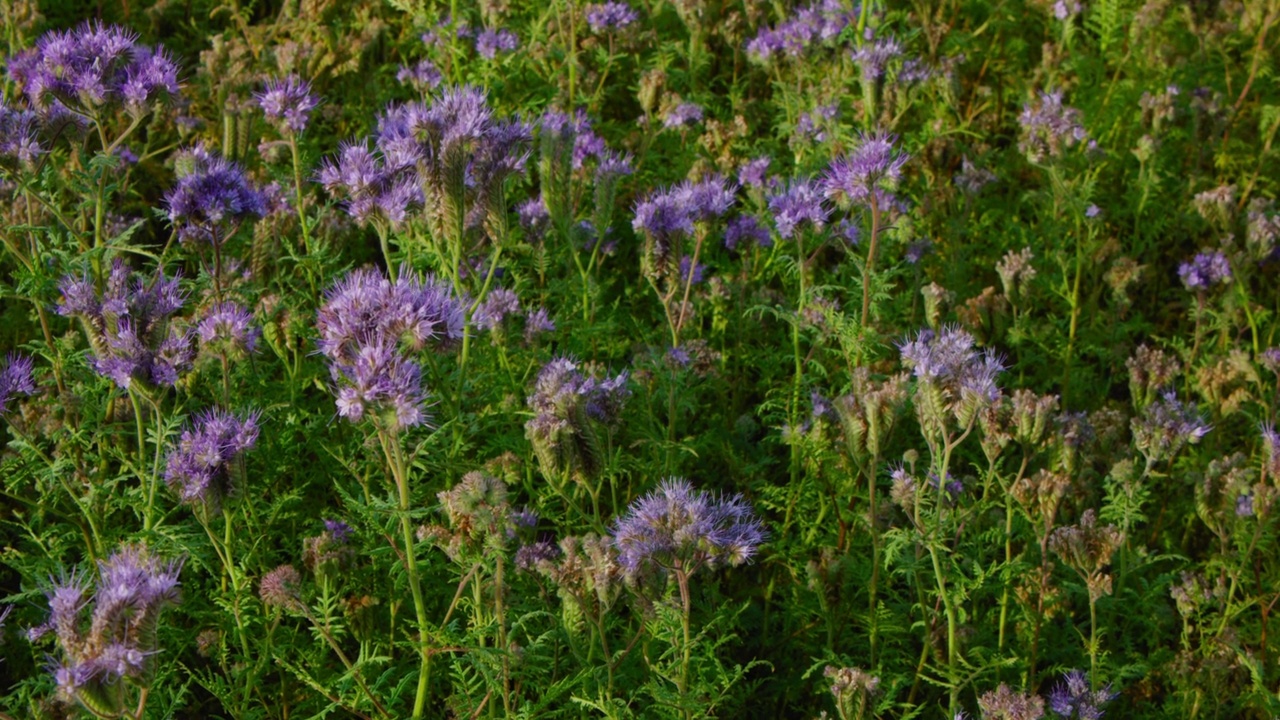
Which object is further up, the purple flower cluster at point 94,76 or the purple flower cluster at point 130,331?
the purple flower cluster at point 94,76

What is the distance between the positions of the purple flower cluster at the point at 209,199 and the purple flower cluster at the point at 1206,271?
11.9 feet

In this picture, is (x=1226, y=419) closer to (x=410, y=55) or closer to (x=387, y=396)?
(x=387, y=396)

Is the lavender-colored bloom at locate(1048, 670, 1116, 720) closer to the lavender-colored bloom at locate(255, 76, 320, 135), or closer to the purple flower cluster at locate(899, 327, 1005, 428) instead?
the purple flower cluster at locate(899, 327, 1005, 428)

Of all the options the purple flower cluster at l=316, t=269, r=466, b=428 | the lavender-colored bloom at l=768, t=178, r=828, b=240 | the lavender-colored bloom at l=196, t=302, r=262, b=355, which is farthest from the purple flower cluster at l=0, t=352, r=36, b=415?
the lavender-colored bloom at l=768, t=178, r=828, b=240

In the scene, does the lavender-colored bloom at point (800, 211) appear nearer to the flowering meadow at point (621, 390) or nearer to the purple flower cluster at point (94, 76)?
the flowering meadow at point (621, 390)

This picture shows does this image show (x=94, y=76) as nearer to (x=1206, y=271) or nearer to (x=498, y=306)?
(x=498, y=306)

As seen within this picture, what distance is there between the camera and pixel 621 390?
11.5ft

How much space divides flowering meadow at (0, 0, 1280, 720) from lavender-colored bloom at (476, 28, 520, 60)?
29mm

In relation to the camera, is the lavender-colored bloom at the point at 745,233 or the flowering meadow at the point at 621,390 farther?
the lavender-colored bloom at the point at 745,233

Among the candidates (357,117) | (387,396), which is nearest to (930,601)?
(387,396)

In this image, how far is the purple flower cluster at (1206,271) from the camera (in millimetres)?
5039

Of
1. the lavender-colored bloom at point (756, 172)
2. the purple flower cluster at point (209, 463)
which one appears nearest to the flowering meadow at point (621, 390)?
the purple flower cluster at point (209, 463)

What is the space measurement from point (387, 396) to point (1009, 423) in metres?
1.87

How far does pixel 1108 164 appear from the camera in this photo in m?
5.92
